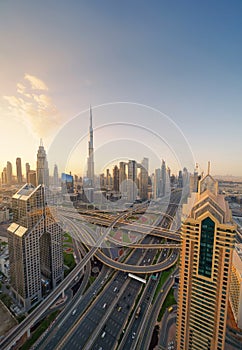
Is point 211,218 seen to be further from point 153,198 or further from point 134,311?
point 153,198

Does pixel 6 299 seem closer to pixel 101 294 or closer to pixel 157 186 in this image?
pixel 101 294

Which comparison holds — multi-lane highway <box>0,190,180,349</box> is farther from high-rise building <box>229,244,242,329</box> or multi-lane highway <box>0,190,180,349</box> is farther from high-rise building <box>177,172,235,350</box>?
high-rise building <box>177,172,235,350</box>

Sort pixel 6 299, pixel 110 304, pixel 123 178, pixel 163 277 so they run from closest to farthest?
pixel 110 304 < pixel 6 299 < pixel 163 277 < pixel 123 178

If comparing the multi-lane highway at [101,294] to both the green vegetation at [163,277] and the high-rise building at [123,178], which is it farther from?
the high-rise building at [123,178]

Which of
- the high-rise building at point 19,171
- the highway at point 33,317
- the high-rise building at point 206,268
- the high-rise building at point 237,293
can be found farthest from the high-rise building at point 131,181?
the high-rise building at point 19,171

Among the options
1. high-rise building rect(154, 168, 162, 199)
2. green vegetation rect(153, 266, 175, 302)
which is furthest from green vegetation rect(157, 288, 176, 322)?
high-rise building rect(154, 168, 162, 199)

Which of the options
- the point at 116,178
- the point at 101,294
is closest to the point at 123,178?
the point at 116,178
